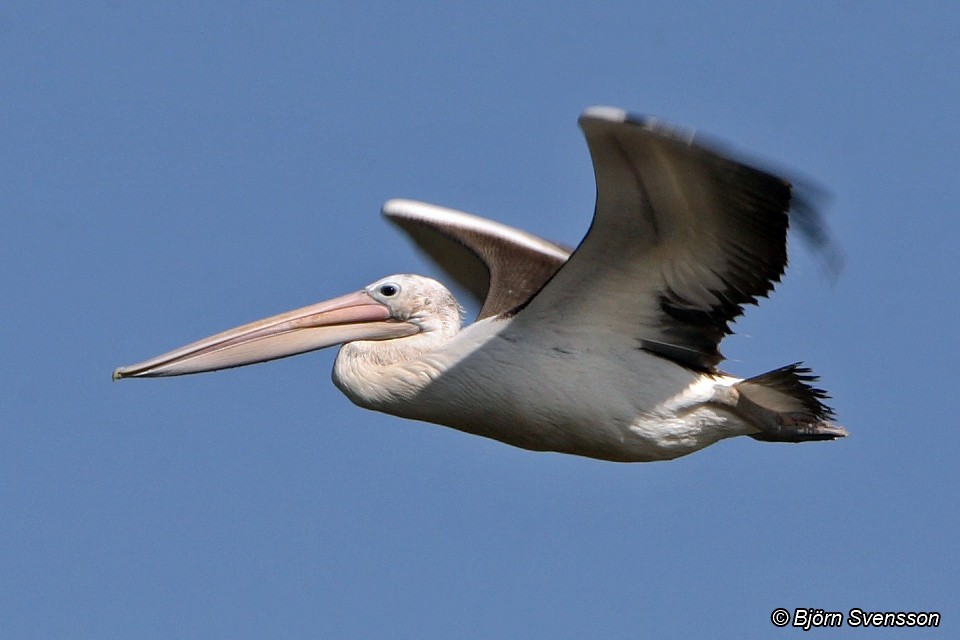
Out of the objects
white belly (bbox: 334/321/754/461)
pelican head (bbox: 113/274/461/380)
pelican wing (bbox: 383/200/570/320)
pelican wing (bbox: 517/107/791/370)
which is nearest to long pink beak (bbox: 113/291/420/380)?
pelican head (bbox: 113/274/461/380)

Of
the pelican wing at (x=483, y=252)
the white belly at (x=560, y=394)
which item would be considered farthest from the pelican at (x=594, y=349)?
the pelican wing at (x=483, y=252)

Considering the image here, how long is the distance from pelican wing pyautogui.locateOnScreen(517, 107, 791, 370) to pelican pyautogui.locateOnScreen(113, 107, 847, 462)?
1cm

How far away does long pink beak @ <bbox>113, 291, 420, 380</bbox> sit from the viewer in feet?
33.2

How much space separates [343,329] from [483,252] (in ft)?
6.23

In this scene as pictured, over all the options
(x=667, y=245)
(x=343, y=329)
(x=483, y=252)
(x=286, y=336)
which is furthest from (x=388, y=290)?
(x=667, y=245)

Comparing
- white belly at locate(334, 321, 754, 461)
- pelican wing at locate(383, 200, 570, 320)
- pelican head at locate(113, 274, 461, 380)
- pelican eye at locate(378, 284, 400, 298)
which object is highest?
pelican wing at locate(383, 200, 570, 320)

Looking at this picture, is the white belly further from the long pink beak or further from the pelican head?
the long pink beak

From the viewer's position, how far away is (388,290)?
10.5 m

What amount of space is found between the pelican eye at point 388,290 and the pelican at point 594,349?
0.02 m

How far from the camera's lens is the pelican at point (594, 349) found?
9312mm

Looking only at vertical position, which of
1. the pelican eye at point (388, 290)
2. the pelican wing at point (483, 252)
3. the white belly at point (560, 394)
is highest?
the pelican wing at point (483, 252)

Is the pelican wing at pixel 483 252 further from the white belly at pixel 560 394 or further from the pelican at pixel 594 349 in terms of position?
the white belly at pixel 560 394

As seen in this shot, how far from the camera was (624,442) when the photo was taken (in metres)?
9.91

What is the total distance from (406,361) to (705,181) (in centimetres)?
240
